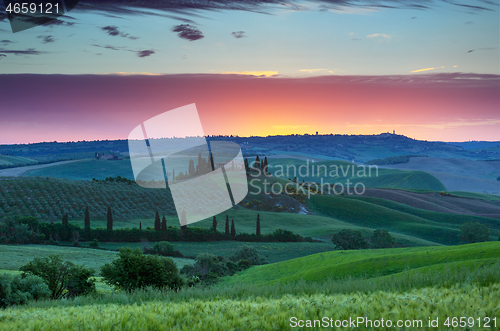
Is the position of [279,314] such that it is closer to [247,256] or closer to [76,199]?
[247,256]

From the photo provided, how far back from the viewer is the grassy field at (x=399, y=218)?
4058 inches

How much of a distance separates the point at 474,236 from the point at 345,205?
186 feet

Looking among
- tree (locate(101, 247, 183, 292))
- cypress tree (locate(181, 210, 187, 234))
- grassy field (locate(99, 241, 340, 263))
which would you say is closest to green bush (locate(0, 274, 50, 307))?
tree (locate(101, 247, 183, 292))

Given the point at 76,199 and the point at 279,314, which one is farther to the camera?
the point at 76,199

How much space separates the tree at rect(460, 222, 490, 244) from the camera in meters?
86.6

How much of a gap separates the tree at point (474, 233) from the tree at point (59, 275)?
94.7m

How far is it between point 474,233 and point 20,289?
100241 mm

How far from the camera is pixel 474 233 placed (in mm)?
87562

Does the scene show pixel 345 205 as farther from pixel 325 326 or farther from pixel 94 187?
pixel 325 326

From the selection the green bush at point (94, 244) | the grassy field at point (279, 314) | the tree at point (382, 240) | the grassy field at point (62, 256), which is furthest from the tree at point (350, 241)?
the grassy field at point (279, 314)

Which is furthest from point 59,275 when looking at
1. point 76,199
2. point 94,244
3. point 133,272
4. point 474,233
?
point 474,233

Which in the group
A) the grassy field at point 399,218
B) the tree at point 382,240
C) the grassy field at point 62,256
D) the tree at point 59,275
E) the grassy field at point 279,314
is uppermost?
the grassy field at point 279,314

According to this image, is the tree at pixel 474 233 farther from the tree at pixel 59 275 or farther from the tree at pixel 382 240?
the tree at pixel 59 275

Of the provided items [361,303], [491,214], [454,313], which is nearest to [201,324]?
[361,303]
